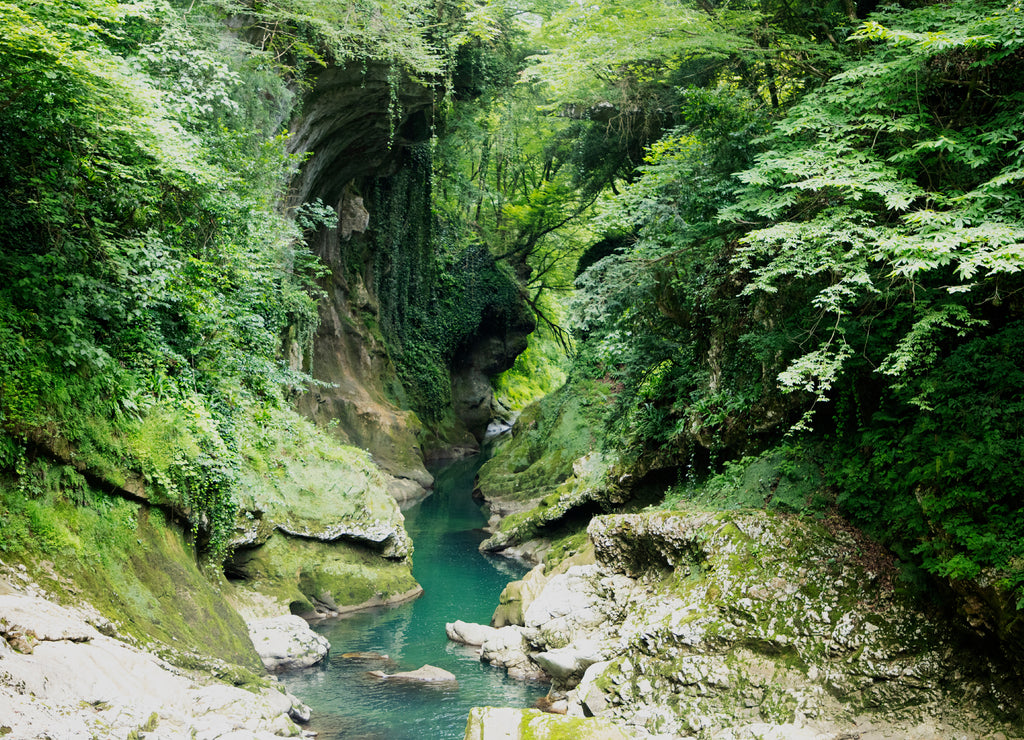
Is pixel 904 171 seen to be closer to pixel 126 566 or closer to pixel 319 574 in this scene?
pixel 126 566

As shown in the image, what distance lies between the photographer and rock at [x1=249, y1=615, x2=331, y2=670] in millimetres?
9039

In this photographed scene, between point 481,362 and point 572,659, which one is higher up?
point 481,362

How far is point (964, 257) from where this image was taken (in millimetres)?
5102

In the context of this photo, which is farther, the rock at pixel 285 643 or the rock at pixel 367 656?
the rock at pixel 367 656

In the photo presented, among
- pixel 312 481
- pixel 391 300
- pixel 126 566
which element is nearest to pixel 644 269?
pixel 312 481

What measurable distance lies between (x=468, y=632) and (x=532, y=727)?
16.1 feet

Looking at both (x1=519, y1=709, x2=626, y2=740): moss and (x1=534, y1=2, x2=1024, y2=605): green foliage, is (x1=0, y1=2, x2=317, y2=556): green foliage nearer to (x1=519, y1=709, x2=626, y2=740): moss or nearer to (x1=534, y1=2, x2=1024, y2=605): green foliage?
(x1=519, y1=709, x2=626, y2=740): moss

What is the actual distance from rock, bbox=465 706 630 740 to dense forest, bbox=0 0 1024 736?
3.08 metres

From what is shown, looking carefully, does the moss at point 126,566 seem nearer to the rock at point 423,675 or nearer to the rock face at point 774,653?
the rock at point 423,675

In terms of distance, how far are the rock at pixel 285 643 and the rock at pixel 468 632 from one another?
1925 millimetres

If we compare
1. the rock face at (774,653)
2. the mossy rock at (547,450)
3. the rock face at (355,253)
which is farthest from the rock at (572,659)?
the rock face at (355,253)

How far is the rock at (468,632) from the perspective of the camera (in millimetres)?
10523

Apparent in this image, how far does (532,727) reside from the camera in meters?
5.91

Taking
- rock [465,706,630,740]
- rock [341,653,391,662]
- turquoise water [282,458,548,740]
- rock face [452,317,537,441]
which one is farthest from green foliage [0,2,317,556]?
rock face [452,317,537,441]
